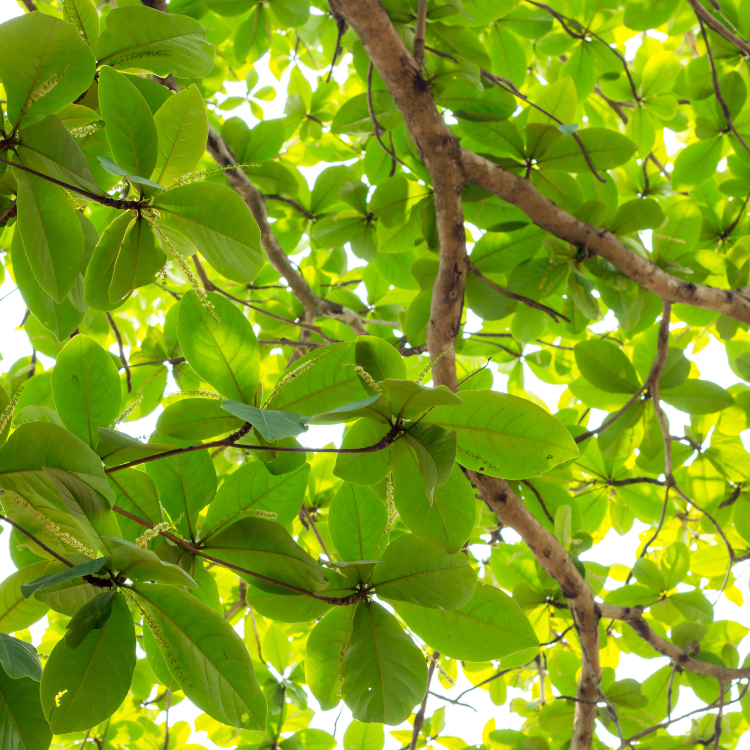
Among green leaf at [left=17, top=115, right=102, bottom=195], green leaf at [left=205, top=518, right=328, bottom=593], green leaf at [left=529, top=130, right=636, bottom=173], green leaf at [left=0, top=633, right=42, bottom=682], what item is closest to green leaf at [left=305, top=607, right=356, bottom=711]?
green leaf at [left=205, top=518, right=328, bottom=593]

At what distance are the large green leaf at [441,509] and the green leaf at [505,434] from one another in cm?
3

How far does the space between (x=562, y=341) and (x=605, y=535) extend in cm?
83

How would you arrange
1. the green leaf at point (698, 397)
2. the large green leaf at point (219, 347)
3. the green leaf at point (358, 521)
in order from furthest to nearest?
1. the green leaf at point (698, 397)
2. the green leaf at point (358, 521)
3. the large green leaf at point (219, 347)

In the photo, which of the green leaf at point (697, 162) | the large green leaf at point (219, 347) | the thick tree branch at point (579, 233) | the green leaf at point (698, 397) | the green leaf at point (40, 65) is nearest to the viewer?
the green leaf at point (40, 65)

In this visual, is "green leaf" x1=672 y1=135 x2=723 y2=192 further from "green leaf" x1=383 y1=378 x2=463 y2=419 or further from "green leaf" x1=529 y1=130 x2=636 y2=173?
"green leaf" x1=383 y1=378 x2=463 y2=419

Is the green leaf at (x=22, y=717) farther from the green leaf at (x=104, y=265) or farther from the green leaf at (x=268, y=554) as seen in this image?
the green leaf at (x=104, y=265)

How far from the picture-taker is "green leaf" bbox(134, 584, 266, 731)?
56cm

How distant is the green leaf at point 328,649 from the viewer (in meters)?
0.73

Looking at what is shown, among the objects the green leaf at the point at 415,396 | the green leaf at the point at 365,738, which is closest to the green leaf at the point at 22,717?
the green leaf at the point at 415,396

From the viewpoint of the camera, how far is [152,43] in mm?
719

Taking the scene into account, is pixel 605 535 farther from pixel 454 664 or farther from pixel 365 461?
pixel 365 461

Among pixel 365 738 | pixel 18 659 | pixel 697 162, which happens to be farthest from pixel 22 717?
pixel 697 162

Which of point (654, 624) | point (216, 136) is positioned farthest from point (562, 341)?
point (216, 136)

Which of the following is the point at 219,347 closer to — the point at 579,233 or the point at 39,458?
the point at 39,458
